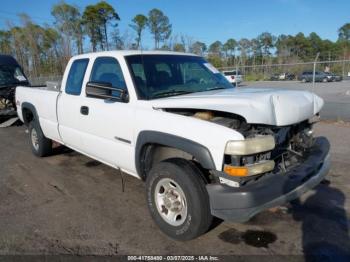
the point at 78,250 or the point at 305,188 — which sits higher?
the point at 305,188

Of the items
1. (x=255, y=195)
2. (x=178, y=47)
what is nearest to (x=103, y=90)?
(x=255, y=195)

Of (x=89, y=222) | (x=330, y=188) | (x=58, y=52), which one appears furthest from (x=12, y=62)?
(x=58, y=52)

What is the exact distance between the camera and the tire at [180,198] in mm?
2914

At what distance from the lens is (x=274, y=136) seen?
10.1 ft

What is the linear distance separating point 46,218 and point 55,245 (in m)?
0.69

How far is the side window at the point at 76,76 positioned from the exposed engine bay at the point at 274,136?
1905 mm

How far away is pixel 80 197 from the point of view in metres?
4.40

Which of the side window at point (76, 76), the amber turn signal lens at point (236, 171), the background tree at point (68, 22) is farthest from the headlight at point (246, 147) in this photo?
the background tree at point (68, 22)

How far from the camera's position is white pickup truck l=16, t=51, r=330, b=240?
9.16ft

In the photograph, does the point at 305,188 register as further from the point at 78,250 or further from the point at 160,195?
the point at 78,250

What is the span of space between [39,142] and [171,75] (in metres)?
3.39

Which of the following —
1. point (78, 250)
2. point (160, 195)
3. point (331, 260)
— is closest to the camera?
point (331, 260)

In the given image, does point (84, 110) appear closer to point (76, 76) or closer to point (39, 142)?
point (76, 76)

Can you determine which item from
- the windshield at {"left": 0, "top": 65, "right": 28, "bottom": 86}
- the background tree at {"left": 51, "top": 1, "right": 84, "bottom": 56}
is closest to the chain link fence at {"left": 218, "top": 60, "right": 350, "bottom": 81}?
the background tree at {"left": 51, "top": 1, "right": 84, "bottom": 56}
